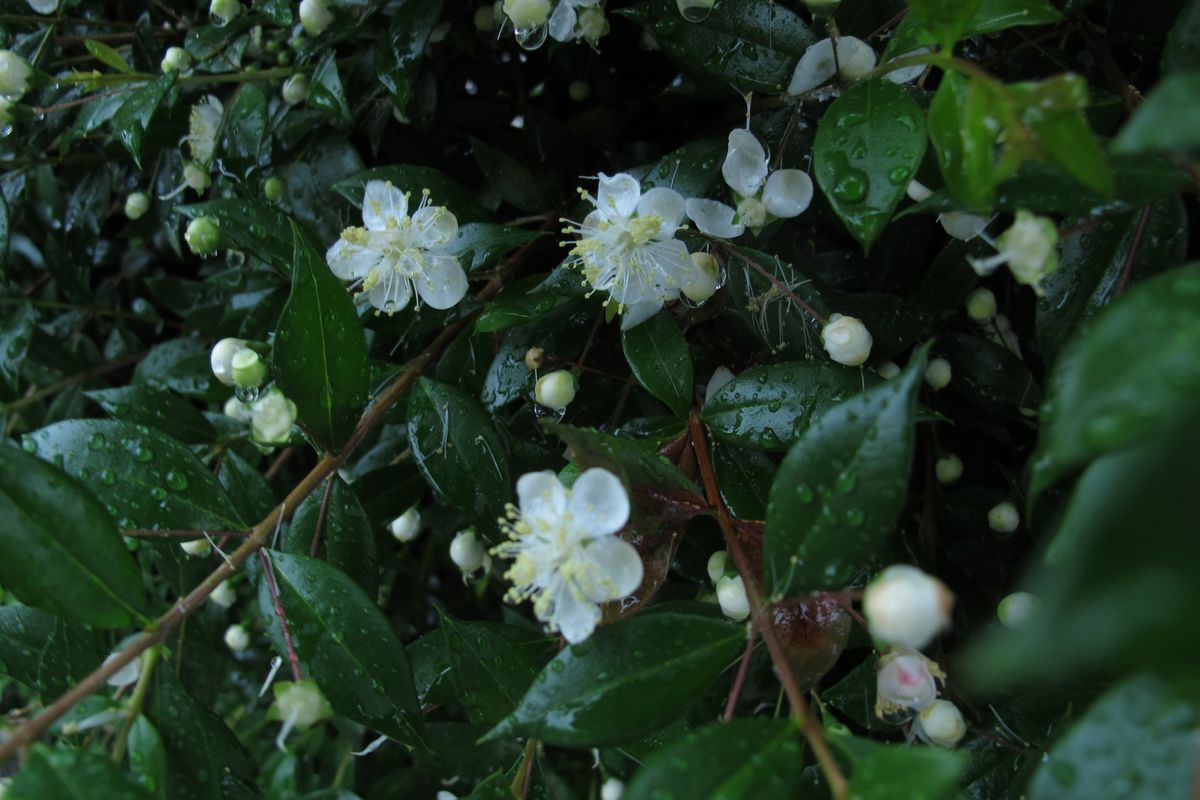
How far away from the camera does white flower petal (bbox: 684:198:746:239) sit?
3.01 feet

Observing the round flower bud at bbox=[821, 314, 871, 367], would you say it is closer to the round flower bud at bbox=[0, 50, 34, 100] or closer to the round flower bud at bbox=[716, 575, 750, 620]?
the round flower bud at bbox=[716, 575, 750, 620]

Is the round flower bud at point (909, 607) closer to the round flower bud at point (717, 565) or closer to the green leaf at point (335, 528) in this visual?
the round flower bud at point (717, 565)

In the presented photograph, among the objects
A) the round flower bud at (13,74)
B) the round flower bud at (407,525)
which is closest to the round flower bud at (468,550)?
the round flower bud at (407,525)

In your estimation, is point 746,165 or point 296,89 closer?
point 746,165

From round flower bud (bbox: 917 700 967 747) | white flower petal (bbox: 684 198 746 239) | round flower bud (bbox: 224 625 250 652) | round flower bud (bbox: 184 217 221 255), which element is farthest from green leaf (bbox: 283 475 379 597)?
round flower bud (bbox: 224 625 250 652)

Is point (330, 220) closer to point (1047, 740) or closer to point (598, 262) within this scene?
point (598, 262)

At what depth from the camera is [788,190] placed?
0.90 metres

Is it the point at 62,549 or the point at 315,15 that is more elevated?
the point at 315,15

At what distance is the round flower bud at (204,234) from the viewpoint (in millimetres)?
975

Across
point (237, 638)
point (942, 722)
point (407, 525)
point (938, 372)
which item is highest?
point (938, 372)

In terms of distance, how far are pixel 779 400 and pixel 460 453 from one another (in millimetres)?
310

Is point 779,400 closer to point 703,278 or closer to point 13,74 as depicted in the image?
point 703,278

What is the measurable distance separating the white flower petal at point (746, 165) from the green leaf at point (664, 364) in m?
0.16

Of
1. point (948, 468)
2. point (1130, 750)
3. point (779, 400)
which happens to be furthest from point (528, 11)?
point (1130, 750)
